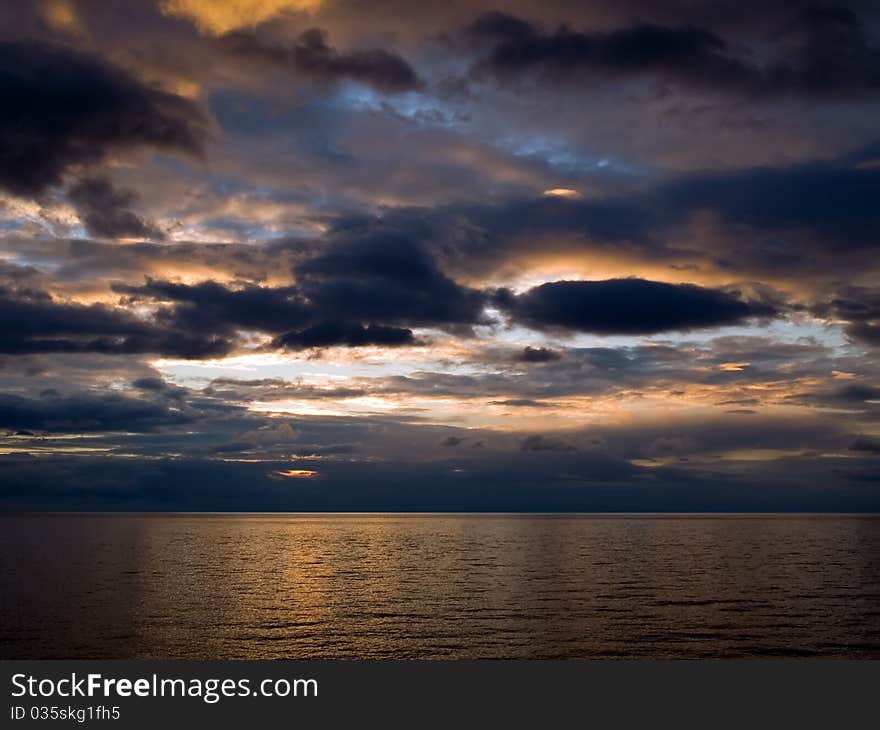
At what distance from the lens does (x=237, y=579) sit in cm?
9456

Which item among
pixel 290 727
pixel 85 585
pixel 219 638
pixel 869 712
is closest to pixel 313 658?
pixel 219 638

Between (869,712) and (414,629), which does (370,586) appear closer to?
(414,629)

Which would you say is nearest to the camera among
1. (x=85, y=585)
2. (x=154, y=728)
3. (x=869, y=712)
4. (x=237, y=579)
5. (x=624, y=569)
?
(x=154, y=728)

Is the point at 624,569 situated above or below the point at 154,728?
below

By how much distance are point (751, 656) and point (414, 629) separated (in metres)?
24.8

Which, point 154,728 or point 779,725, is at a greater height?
point 154,728

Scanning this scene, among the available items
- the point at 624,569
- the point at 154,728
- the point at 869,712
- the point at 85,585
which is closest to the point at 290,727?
the point at 154,728

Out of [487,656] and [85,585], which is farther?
[85,585]

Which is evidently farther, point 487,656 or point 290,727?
point 487,656

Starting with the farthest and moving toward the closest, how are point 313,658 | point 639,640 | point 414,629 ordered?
point 414,629 → point 639,640 → point 313,658

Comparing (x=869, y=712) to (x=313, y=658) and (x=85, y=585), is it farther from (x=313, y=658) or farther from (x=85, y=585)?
(x=85, y=585)

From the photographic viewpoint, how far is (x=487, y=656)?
49.2 m

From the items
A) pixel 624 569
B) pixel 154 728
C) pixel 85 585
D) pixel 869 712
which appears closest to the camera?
pixel 154 728

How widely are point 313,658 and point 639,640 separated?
23512 millimetres
